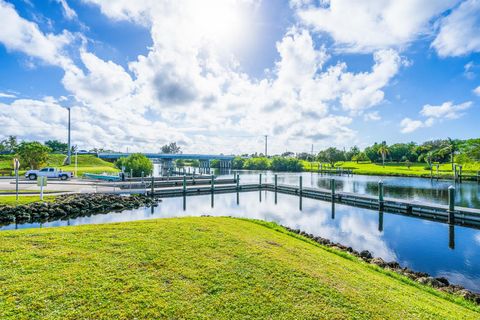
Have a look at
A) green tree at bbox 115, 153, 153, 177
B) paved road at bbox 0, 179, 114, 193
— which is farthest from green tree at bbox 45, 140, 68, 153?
paved road at bbox 0, 179, 114, 193

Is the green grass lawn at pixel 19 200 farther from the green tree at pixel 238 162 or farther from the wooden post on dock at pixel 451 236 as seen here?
the green tree at pixel 238 162

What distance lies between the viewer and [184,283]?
5.12 metres

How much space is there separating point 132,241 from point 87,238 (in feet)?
4.48

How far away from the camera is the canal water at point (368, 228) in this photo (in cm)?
1044

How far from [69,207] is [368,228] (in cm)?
1934

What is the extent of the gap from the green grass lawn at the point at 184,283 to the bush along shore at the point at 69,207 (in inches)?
391

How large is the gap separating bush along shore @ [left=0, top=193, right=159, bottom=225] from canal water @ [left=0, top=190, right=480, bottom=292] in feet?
Result: 4.04

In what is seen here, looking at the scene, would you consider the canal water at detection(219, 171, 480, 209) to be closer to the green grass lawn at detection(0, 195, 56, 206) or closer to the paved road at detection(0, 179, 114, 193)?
the paved road at detection(0, 179, 114, 193)

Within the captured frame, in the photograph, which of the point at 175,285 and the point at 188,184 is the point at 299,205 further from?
the point at 175,285

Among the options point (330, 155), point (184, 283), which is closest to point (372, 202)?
point (184, 283)

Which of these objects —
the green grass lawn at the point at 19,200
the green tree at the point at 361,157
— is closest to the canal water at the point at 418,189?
the green grass lawn at the point at 19,200

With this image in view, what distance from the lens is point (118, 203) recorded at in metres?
20.5

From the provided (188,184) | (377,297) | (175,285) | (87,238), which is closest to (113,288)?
(175,285)

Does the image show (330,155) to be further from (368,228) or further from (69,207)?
(69,207)
